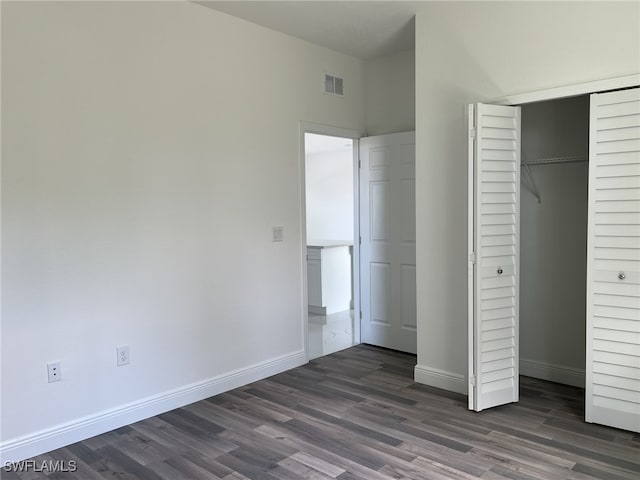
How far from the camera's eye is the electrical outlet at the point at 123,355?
319cm

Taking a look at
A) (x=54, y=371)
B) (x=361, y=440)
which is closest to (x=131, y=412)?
(x=54, y=371)

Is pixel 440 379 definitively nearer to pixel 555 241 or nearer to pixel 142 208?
pixel 555 241

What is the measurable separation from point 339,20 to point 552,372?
125 inches

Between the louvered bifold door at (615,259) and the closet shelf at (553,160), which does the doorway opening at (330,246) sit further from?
the louvered bifold door at (615,259)

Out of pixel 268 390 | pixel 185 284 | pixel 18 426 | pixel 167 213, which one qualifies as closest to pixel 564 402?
pixel 268 390

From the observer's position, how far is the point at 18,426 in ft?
9.11

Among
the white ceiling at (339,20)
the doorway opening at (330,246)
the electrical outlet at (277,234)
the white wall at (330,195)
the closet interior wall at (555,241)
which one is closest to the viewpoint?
the white ceiling at (339,20)

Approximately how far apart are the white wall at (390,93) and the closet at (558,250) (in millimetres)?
1098

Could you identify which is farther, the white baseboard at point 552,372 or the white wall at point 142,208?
the white baseboard at point 552,372

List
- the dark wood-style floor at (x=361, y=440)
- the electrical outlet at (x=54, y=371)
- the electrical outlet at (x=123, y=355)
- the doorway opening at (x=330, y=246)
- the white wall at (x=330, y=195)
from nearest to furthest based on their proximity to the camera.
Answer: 1. the dark wood-style floor at (x=361, y=440)
2. the electrical outlet at (x=54, y=371)
3. the electrical outlet at (x=123, y=355)
4. the doorway opening at (x=330, y=246)
5. the white wall at (x=330, y=195)

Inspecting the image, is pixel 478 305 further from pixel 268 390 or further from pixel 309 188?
pixel 309 188

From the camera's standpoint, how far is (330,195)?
8.22 m

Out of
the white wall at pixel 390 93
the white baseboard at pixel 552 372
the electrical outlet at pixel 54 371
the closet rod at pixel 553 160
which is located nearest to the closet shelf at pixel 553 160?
the closet rod at pixel 553 160

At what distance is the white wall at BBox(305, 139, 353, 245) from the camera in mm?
7992
